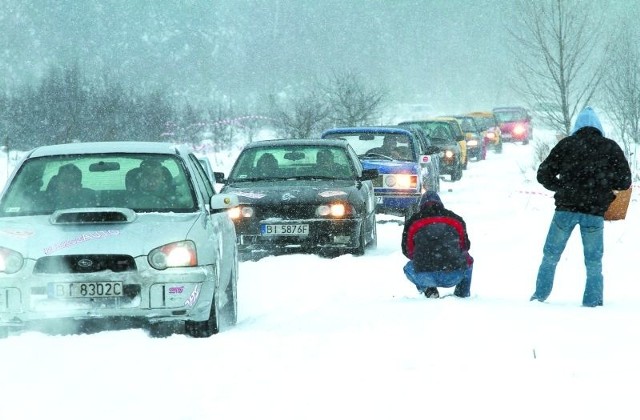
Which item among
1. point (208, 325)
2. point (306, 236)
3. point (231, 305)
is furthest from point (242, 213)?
point (208, 325)

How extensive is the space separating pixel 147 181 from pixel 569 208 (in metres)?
3.38

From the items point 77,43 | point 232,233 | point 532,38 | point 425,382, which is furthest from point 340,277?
point 77,43

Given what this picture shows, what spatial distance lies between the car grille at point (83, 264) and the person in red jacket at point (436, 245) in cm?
249

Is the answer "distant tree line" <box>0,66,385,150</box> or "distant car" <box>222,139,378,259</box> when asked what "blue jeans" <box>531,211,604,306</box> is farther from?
"distant tree line" <box>0,66,385,150</box>

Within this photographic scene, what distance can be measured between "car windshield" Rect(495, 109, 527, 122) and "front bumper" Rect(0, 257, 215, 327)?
45.0 metres

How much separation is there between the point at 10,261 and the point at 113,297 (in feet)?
2.35

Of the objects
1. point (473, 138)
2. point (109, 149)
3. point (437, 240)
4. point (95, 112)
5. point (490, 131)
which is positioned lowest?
point (490, 131)

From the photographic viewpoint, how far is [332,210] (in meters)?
12.5

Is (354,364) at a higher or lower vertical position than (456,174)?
higher

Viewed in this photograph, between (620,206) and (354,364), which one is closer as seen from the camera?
(354,364)

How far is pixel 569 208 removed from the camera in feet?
29.2

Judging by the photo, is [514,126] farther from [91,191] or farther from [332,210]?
[91,191]

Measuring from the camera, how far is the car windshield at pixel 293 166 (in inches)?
528

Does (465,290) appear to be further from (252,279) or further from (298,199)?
(298,199)
